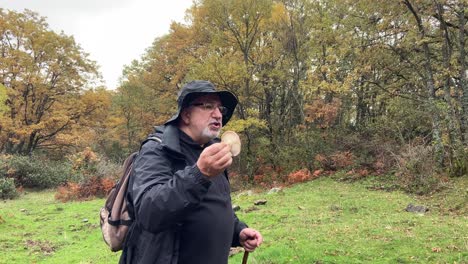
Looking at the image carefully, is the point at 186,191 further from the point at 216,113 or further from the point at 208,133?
the point at 216,113

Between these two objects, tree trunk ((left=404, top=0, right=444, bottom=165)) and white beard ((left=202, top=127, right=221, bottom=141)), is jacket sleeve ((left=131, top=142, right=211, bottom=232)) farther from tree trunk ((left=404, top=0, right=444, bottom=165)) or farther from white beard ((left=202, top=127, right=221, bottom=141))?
tree trunk ((left=404, top=0, right=444, bottom=165))

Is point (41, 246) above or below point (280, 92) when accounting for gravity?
below

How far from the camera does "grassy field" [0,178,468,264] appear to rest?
21.3ft

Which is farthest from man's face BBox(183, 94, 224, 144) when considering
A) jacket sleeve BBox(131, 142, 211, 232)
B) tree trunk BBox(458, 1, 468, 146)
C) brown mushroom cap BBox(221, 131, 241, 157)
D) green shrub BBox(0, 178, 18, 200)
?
green shrub BBox(0, 178, 18, 200)

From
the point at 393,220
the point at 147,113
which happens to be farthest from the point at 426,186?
the point at 147,113

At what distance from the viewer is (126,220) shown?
2131 millimetres

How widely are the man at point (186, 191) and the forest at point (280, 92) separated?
12.6 meters

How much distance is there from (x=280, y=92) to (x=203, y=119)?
23.7 meters

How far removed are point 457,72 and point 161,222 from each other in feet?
54.0

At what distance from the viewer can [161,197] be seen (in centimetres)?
170

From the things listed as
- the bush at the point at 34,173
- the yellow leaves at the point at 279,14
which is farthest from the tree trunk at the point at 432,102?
the bush at the point at 34,173

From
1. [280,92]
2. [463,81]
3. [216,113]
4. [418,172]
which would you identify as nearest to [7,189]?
[280,92]

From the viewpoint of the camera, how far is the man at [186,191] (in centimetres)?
169

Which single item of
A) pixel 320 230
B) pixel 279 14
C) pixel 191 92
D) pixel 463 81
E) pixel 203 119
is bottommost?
pixel 320 230
